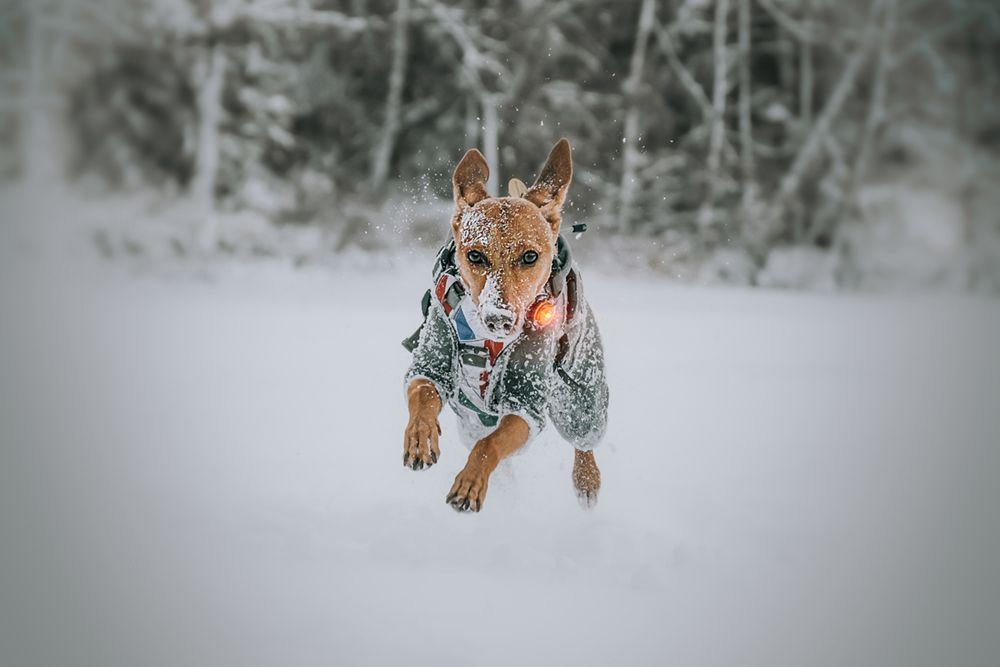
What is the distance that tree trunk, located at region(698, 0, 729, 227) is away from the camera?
13.1 meters

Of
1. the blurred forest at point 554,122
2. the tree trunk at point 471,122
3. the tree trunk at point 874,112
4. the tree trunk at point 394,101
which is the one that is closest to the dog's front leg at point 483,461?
the blurred forest at point 554,122

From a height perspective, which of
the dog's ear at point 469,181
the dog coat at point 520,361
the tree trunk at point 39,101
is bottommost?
the dog coat at point 520,361

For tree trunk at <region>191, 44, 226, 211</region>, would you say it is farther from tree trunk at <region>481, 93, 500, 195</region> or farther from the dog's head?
the dog's head

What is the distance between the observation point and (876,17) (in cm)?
1357

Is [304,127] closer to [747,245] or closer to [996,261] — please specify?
[747,245]

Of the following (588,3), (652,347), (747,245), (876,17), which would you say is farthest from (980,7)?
(652,347)

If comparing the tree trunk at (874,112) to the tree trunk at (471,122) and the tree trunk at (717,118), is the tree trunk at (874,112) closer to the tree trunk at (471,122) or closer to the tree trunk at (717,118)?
the tree trunk at (717,118)

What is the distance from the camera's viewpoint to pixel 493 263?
261cm

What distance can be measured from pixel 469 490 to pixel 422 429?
239 millimetres

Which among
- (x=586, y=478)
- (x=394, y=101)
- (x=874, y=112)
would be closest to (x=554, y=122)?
(x=394, y=101)

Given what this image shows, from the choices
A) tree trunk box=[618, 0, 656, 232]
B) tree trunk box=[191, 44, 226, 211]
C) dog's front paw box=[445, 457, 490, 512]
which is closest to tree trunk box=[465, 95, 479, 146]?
tree trunk box=[618, 0, 656, 232]

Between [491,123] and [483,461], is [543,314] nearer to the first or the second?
[483,461]

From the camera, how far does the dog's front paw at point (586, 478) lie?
3.47 meters

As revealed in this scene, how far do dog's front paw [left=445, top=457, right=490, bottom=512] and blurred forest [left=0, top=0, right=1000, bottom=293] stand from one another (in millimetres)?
9103
